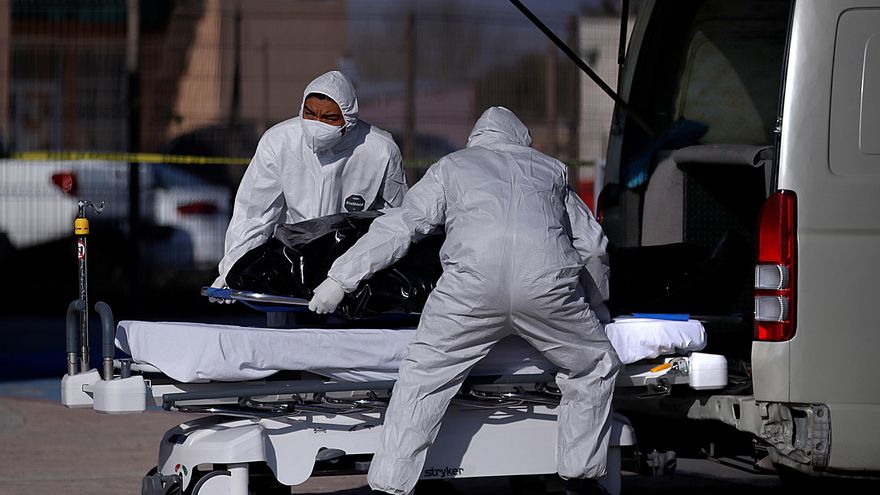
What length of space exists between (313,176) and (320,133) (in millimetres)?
247

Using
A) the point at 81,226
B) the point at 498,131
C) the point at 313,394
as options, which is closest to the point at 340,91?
the point at 498,131

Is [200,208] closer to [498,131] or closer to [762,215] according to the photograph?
[498,131]

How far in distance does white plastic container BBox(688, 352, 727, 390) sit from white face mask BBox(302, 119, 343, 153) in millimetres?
1775

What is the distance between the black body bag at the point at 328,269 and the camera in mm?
5293

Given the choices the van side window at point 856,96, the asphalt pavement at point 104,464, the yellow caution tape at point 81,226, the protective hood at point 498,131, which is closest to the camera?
the van side window at point 856,96

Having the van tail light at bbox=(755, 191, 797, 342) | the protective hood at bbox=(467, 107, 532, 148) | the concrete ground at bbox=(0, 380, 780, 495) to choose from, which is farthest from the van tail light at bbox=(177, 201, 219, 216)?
the van tail light at bbox=(755, 191, 797, 342)

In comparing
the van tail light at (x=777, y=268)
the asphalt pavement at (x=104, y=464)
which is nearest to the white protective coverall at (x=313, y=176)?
the asphalt pavement at (x=104, y=464)

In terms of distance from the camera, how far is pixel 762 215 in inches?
202

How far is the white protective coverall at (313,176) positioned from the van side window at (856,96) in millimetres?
2056

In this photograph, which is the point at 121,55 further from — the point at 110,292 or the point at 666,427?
the point at 666,427

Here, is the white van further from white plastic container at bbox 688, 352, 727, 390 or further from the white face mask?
the white face mask

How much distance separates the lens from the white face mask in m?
5.95

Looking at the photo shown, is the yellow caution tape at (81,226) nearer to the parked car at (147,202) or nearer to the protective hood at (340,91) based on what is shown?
the protective hood at (340,91)

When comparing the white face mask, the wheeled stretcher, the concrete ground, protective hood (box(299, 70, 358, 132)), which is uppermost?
protective hood (box(299, 70, 358, 132))
